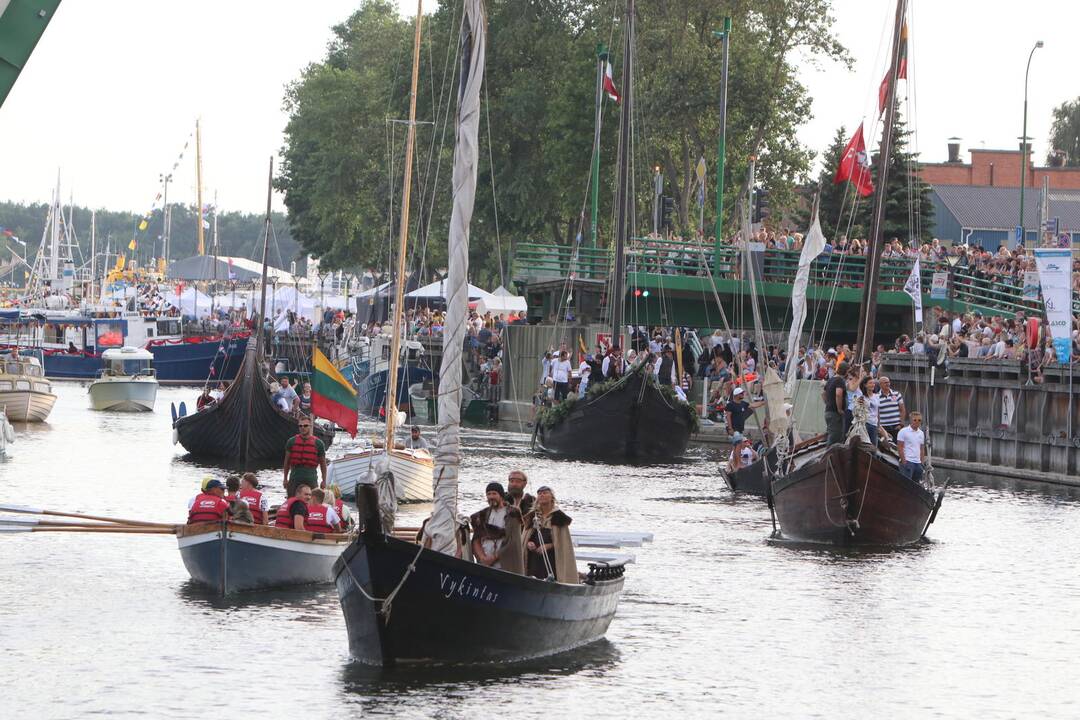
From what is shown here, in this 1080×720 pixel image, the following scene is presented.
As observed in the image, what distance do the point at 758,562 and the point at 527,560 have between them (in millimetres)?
9168

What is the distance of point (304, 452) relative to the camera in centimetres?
2438

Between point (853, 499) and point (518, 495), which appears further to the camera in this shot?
point (853, 499)

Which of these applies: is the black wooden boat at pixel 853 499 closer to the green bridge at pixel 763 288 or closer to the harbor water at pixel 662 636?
the harbor water at pixel 662 636

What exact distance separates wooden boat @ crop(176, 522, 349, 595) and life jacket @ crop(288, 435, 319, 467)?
11.7ft

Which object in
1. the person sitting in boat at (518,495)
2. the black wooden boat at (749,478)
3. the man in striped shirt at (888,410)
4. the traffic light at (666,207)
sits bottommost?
the black wooden boat at (749,478)

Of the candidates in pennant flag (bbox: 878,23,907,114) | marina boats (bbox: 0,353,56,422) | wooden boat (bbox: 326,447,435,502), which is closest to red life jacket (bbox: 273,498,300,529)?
wooden boat (bbox: 326,447,435,502)

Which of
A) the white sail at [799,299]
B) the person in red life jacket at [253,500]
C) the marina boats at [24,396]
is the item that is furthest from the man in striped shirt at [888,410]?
the marina boats at [24,396]

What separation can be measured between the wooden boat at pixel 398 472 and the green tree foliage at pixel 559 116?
2384 cm

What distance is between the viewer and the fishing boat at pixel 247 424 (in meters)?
40.6

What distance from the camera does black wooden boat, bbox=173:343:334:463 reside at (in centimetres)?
4078

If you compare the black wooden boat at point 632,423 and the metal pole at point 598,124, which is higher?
the metal pole at point 598,124

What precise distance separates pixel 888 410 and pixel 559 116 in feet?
147

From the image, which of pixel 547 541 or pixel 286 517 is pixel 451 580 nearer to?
pixel 547 541

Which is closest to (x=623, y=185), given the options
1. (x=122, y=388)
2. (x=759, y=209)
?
(x=759, y=209)
